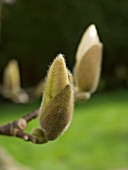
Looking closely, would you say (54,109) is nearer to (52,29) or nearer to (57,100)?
(57,100)

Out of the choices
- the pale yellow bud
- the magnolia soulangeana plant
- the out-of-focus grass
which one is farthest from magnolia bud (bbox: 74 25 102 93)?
the out-of-focus grass

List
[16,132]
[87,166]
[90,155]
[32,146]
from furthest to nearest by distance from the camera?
[32,146]
[90,155]
[87,166]
[16,132]

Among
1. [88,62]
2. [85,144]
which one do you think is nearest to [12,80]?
[88,62]

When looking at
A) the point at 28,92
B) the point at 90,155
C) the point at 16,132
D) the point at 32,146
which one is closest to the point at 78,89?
the point at 16,132

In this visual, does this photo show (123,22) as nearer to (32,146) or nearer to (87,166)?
(32,146)

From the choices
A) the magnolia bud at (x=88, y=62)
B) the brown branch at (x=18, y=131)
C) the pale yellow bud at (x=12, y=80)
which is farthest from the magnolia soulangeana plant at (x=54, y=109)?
the pale yellow bud at (x=12, y=80)

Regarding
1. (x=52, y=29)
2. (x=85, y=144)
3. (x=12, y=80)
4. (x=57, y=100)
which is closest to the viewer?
(x=57, y=100)
